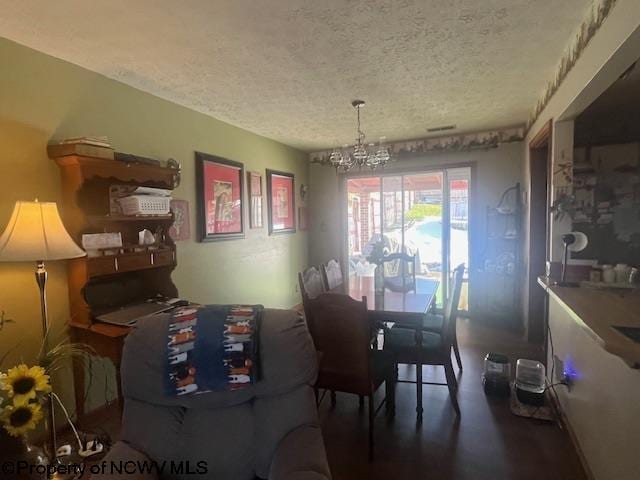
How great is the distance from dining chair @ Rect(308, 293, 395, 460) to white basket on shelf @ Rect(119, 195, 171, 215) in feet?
4.30

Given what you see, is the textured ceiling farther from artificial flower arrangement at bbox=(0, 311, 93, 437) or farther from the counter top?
artificial flower arrangement at bbox=(0, 311, 93, 437)

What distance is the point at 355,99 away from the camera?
3076mm

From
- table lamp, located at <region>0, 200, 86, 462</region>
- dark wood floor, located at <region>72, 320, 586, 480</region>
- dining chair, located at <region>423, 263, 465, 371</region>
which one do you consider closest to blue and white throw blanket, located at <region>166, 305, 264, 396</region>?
table lamp, located at <region>0, 200, 86, 462</region>

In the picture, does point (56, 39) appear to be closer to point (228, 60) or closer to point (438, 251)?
point (228, 60)

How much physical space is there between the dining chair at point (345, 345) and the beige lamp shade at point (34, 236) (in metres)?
1.42

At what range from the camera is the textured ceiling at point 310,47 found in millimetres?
1767

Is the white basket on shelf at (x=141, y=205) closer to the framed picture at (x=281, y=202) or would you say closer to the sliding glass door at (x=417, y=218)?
the framed picture at (x=281, y=202)

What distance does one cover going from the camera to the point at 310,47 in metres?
2.15

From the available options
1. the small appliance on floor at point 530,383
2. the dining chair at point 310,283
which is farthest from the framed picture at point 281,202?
the small appliance on floor at point 530,383

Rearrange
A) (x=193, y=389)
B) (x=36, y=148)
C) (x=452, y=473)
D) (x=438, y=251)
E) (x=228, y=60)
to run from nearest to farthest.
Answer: (x=193, y=389) < (x=452, y=473) < (x=36, y=148) < (x=228, y=60) < (x=438, y=251)

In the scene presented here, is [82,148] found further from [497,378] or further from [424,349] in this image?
[497,378]

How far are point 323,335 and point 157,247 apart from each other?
140cm

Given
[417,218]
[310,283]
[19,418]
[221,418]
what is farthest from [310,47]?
[417,218]

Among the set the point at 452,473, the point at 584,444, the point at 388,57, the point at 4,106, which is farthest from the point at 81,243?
the point at 584,444
